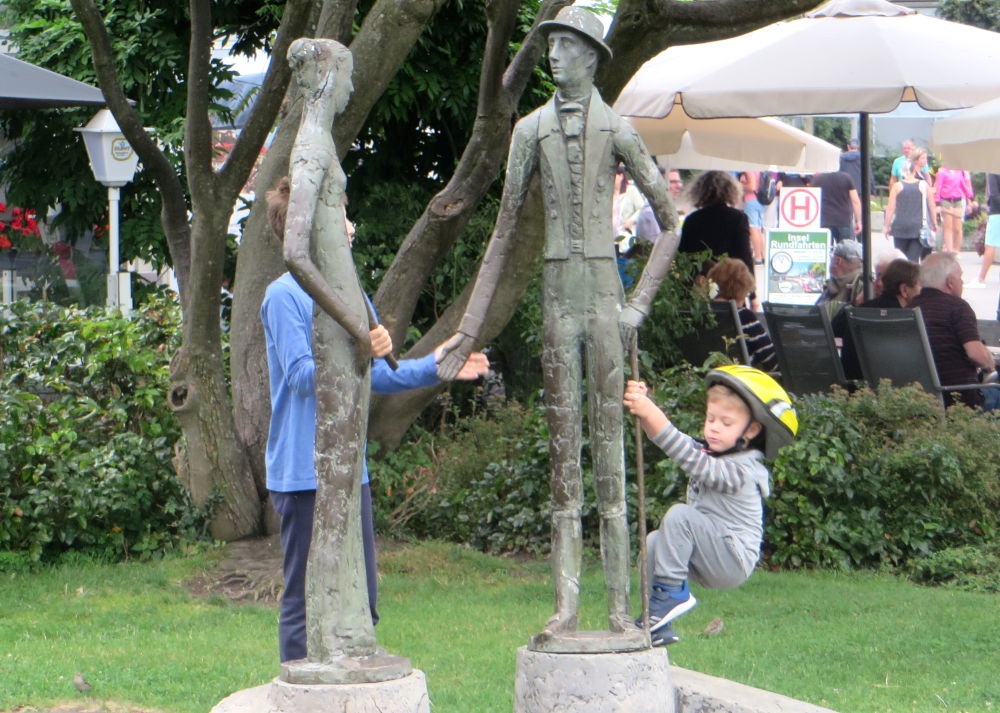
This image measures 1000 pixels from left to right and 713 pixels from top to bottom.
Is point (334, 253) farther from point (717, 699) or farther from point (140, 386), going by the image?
point (140, 386)

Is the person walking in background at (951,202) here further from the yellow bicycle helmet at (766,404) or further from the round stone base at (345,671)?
the round stone base at (345,671)

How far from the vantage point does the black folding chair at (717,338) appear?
8992mm

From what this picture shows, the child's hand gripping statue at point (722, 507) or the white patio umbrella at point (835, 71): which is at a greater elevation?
the white patio umbrella at point (835, 71)

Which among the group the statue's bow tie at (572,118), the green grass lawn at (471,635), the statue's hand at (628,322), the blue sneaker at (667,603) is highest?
the statue's bow tie at (572,118)

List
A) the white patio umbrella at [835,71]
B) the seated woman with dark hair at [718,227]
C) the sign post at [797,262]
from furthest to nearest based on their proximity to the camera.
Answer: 1. the sign post at [797,262]
2. the seated woman with dark hair at [718,227]
3. the white patio umbrella at [835,71]

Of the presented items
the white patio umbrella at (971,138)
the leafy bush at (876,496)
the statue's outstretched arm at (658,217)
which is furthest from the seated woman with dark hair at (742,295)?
the statue's outstretched arm at (658,217)

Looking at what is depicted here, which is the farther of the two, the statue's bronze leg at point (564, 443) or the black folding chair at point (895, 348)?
the black folding chair at point (895, 348)

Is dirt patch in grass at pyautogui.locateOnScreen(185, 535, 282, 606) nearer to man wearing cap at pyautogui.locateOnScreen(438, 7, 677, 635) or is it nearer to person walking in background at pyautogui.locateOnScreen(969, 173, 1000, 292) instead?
man wearing cap at pyautogui.locateOnScreen(438, 7, 677, 635)

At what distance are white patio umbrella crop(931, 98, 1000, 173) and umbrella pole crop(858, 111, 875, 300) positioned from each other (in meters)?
0.62

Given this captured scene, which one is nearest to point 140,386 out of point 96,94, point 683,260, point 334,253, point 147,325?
point 147,325

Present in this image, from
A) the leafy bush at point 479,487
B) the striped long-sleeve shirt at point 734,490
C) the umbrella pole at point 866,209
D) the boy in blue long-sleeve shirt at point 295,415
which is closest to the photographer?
the boy in blue long-sleeve shirt at point 295,415

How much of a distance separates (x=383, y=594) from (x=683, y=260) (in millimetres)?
3703

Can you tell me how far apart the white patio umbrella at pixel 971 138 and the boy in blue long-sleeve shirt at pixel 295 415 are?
6209 mm

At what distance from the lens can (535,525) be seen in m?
7.65
